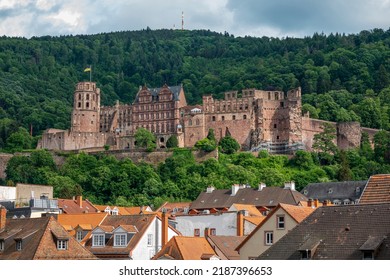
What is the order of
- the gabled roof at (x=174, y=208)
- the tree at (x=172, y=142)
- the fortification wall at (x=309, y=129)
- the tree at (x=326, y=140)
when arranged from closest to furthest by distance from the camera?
the gabled roof at (x=174, y=208) < the tree at (x=326, y=140) < the tree at (x=172, y=142) < the fortification wall at (x=309, y=129)

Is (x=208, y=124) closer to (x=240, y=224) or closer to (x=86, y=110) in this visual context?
(x=86, y=110)

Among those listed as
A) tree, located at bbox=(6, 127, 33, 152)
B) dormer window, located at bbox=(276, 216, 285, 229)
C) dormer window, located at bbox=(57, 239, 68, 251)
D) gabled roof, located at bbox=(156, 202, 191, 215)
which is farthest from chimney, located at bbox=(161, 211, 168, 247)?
Answer: tree, located at bbox=(6, 127, 33, 152)

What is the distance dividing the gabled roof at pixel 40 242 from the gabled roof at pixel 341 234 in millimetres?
7917

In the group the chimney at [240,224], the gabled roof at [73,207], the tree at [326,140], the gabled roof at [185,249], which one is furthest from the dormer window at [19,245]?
the tree at [326,140]

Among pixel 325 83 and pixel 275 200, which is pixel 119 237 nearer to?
pixel 275 200

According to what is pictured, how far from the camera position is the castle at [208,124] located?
10738 cm

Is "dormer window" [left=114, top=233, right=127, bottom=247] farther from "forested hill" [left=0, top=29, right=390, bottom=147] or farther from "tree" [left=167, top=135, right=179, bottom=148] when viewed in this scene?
"forested hill" [left=0, top=29, right=390, bottom=147]

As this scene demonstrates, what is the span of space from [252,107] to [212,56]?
294 ft

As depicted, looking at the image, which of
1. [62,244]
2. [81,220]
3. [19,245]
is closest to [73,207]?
Result: [81,220]

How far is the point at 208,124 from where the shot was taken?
108938mm

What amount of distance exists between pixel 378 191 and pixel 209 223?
74.2 ft

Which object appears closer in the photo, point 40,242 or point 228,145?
point 40,242

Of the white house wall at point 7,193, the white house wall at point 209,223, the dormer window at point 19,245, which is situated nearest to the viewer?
the dormer window at point 19,245

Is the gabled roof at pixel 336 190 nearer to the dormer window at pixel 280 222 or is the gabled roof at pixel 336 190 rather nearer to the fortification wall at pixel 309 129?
the dormer window at pixel 280 222
